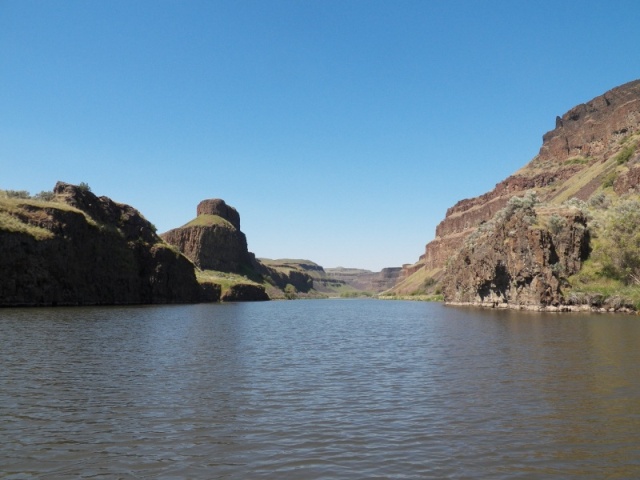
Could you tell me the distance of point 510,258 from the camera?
106 meters

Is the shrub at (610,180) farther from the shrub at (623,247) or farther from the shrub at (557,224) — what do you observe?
the shrub at (623,247)

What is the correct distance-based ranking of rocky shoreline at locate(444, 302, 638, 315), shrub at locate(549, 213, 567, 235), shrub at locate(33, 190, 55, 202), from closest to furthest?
rocky shoreline at locate(444, 302, 638, 315) → shrub at locate(549, 213, 567, 235) → shrub at locate(33, 190, 55, 202)

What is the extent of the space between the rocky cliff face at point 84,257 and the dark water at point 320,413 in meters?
84.0

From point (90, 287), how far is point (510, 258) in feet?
360

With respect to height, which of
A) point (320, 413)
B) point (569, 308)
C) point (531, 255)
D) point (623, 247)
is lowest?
point (320, 413)

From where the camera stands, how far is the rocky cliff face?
109m

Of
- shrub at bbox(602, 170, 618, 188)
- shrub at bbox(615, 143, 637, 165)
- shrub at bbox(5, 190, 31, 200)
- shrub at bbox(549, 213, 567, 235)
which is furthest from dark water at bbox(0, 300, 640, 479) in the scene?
shrub at bbox(615, 143, 637, 165)

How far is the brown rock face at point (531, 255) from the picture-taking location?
312 ft

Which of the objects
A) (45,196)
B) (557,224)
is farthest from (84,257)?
(557,224)

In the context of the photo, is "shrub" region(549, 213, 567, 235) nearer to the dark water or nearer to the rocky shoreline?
the rocky shoreline

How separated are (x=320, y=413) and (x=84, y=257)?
131832 millimetres

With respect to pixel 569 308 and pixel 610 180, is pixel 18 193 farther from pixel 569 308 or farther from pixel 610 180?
pixel 610 180

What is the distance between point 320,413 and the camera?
747 inches

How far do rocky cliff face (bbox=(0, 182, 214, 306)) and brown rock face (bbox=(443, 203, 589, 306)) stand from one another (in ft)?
344
